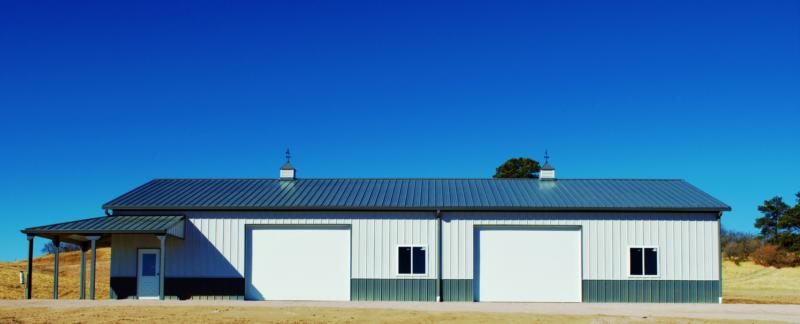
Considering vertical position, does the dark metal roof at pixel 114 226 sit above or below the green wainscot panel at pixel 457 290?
above

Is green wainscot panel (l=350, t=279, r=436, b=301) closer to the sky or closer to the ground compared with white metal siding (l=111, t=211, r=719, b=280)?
closer to the ground

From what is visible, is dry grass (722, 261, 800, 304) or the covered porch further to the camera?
dry grass (722, 261, 800, 304)

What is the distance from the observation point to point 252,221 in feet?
85.5

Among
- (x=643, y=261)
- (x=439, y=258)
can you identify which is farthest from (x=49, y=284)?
(x=643, y=261)

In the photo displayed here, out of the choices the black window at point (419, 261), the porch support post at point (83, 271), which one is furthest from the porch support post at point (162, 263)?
the black window at point (419, 261)

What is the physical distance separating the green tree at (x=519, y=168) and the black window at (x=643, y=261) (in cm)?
3304

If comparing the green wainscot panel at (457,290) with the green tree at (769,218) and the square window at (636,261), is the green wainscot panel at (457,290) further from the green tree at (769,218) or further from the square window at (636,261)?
the green tree at (769,218)

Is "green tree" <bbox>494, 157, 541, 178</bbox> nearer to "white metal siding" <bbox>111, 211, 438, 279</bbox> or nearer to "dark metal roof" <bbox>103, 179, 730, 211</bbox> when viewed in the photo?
"dark metal roof" <bbox>103, 179, 730, 211</bbox>

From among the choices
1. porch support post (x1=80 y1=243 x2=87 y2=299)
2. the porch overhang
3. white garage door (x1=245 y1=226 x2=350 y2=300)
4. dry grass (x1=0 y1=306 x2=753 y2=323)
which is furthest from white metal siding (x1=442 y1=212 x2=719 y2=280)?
porch support post (x1=80 y1=243 x2=87 y2=299)

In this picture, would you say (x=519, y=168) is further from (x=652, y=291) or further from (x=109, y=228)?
(x=109, y=228)

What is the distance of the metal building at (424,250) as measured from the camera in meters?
25.6

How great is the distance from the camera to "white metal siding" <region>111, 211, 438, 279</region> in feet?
84.5

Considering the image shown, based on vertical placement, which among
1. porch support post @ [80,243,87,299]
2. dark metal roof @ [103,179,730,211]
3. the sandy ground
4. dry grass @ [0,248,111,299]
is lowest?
dry grass @ [0,248,111,299]

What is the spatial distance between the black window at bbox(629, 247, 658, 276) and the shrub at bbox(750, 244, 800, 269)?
31.8 meters
